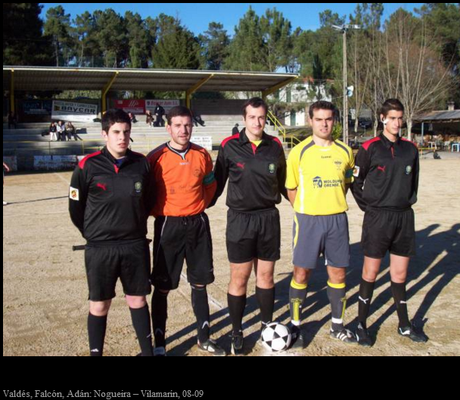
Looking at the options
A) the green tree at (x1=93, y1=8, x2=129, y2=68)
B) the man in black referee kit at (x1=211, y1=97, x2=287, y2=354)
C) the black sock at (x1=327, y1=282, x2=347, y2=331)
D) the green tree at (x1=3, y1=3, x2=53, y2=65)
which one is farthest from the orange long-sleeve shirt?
the green tree at (x1=93, y1=8, x2=129, y2=68)

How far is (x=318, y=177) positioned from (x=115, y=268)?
200 cm

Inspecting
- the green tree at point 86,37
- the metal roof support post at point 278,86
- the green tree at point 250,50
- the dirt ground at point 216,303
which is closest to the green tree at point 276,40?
the green tree at point 250,50

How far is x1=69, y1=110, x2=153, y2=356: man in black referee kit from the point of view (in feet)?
11.9

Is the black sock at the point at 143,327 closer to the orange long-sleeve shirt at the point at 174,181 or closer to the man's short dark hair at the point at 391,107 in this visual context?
the orange long-sleeve shirt at the point at 174,181

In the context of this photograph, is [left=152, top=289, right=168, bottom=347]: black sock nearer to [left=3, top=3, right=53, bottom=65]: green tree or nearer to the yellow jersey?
the yellow jersey

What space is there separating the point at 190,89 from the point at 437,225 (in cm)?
2832

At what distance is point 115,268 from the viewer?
3674 millimetres

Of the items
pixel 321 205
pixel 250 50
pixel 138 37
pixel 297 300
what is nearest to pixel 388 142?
pixel 321 205

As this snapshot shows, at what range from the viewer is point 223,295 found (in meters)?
5.68

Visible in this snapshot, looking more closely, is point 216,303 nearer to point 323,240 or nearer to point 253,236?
point 253,236

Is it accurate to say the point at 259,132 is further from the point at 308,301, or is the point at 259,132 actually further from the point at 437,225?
the point at 437,225

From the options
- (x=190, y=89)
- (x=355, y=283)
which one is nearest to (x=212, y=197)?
(x=355, y=283)
